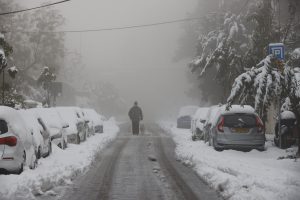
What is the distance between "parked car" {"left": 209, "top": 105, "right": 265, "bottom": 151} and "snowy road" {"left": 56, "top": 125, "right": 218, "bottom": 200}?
180cm

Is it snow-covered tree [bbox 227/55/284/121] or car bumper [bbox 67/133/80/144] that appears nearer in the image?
snow-covered tree [bbox 227/55/284/121]

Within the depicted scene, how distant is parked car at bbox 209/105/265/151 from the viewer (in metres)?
17.6

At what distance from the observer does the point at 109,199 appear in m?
9.56

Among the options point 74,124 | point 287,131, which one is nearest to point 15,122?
point 74,124

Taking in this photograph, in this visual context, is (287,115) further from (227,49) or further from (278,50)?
(227,49)

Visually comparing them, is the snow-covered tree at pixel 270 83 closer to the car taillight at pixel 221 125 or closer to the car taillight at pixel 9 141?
the car taillight at pixel 221 125

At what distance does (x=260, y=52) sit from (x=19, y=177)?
1447 cm

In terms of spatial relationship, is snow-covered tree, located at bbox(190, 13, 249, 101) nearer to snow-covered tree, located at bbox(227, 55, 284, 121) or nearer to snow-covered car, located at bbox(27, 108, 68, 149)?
snow-covered tree, located at bbox(227, 55, 284, 121)

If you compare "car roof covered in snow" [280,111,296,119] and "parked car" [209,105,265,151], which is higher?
"car roof covered in snow" [280,111,296,119]

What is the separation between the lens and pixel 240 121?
17844 mm

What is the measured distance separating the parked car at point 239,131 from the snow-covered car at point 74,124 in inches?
249

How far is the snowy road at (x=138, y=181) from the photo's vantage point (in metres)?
10.1

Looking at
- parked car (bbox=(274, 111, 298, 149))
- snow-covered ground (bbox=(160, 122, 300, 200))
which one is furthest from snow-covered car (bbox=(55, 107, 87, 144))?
parked car (bbox=(274, 111, 298, 149))

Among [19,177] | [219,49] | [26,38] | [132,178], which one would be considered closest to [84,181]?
[132,178]
